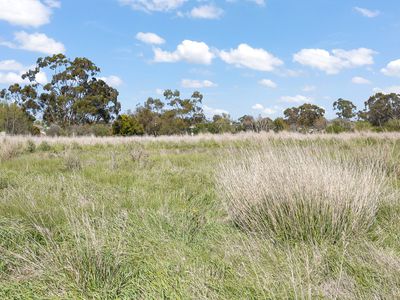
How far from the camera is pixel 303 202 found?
2936 millimetres

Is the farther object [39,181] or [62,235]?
[39,181]

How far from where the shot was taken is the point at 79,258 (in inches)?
89.0

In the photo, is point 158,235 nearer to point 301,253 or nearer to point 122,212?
point 122,212

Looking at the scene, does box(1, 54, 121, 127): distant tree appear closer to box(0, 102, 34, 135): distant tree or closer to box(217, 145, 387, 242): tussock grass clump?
box(0, 102, 34, 135): distant tree

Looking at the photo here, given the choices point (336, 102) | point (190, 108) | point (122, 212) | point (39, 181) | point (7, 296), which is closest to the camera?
point (7, 296)

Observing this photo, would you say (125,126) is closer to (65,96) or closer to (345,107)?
(65,96)

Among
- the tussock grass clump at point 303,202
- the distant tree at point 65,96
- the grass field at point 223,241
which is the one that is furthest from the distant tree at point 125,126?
the tussock grass clump at point 303,202

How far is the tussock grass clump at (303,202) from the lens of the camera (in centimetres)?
289

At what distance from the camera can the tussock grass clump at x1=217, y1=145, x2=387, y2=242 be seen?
289 centimetres

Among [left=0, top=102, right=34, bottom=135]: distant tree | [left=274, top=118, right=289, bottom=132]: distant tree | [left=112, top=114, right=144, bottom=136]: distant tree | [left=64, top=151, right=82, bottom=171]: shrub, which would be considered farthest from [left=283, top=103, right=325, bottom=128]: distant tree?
[left=64, top=151, right=82, bottom=171]: shrub

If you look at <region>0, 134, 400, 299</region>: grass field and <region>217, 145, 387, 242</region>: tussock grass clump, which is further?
<region>217, 145, 387, 242</region>: tussock grass clump

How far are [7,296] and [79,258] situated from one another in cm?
45

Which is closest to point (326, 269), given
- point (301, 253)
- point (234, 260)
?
point (301, 253)

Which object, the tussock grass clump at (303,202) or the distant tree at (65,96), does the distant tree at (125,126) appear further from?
the tussock grass clump at (303,202)
